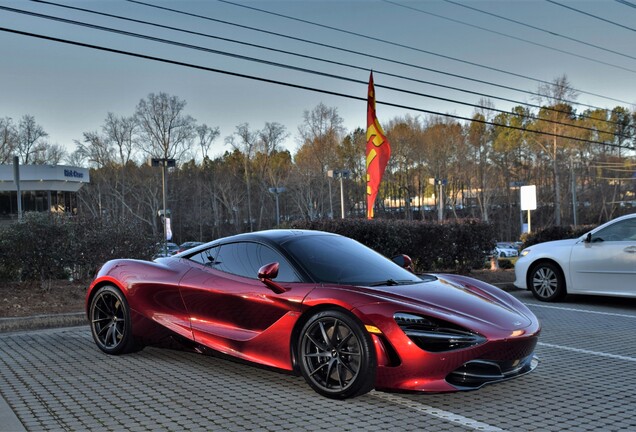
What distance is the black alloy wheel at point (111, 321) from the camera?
5934mm

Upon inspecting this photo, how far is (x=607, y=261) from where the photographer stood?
9.60 metres

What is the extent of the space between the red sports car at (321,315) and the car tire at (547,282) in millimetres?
5284

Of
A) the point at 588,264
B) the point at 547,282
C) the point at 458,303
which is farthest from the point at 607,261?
the point at 458,303

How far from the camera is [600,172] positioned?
72375 millimetres

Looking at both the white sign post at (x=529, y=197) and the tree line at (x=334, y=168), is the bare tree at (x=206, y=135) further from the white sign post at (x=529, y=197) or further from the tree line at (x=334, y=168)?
the white sign post at (x=529, y=197)

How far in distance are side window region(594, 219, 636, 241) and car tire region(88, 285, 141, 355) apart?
7.85m

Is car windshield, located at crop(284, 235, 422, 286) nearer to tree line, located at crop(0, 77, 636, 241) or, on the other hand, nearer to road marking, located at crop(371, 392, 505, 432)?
road marking, located at crop(371, 392, 505, 432)

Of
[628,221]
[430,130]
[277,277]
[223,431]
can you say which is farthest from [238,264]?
[430,130]

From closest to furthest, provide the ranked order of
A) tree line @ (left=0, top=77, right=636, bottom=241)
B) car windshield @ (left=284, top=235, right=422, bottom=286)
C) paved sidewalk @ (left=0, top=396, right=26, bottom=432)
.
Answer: paved sidewalk @ (left=0, top=396, right=26, bottom=432)
car windshield @ (left=284, top=235, right=422, bottom=286)
tree line @ (left=0, top=77, right=636, bottom=241)

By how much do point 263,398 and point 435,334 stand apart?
4.79 ft

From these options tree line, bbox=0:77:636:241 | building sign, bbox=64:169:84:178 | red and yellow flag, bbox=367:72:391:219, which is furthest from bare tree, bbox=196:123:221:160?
red and yellow flag, bbox=367:72:391:219

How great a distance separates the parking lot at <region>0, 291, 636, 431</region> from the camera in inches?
155

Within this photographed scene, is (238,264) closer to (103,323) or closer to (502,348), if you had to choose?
(103,323)

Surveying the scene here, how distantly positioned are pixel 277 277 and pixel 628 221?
7236 mm
